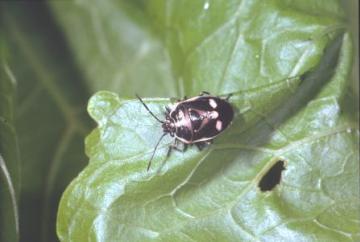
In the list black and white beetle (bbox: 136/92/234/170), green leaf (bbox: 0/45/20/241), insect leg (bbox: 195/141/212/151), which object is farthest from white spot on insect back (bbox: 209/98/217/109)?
green leaf (bbox: 0/45/20/241)

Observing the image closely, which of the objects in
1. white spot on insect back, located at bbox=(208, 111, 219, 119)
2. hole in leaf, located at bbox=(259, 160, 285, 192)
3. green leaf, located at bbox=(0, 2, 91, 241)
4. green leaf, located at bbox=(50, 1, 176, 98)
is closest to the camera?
white spot on insect back, located at bbox=(208, 111, 219, 119)

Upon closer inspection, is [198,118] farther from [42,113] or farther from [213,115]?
[42,113]

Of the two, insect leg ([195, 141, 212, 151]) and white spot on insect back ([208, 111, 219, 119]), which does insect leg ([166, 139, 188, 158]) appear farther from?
white spot on insect back ([208, 111, 219, 119])

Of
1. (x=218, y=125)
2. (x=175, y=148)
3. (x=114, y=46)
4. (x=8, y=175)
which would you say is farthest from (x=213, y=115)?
(x=114, y=46)

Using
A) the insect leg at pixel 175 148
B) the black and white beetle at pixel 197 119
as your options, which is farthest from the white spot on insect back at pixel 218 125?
the insect leg at pixel 175 148

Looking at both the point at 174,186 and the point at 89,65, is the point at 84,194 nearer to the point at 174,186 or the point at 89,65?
the point at 174,186

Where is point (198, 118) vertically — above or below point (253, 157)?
above

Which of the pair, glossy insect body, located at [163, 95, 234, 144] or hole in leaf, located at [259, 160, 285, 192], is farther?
hole in leaf, located at [259, 160, 285, 192]
